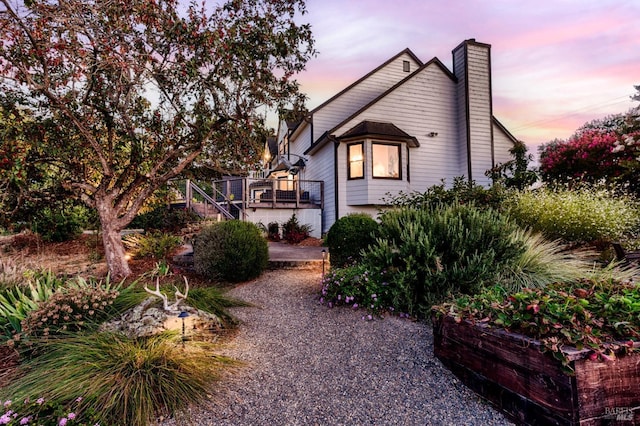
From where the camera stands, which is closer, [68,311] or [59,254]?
[68,311]

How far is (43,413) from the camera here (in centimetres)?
205

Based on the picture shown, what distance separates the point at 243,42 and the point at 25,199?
513 cm

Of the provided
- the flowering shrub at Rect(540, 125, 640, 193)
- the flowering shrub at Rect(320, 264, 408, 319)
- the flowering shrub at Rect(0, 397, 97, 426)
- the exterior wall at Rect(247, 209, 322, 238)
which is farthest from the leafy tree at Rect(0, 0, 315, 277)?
the flowering shrub at Rect(540, 125, 640, 193)

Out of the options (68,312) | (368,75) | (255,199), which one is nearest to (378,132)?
(368,75)

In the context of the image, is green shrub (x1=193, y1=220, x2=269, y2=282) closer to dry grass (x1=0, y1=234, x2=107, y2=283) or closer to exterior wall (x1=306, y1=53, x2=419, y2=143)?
dry grass (x1=0, y1=234, x2=107, y2=283)

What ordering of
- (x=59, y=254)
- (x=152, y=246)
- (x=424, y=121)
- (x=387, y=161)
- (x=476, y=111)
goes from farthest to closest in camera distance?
(x=424, y=121) < (x=476, y=111) < (x=387, y=161) < (x=59, y=254) < (x=152, y=246)

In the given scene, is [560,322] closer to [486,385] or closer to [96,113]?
[486,385]

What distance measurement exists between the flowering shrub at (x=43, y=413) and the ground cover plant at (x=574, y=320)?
2.68 metres

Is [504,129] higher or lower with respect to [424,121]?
lower

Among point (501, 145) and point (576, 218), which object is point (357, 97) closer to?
point (501, 145)

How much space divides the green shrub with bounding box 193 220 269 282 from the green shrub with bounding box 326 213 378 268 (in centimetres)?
143

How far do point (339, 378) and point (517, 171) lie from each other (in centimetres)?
1200

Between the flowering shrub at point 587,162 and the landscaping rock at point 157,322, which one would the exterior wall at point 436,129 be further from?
the landscaping rock at point 157,322

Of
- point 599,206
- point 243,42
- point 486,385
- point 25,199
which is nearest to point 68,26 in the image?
point 243,42
